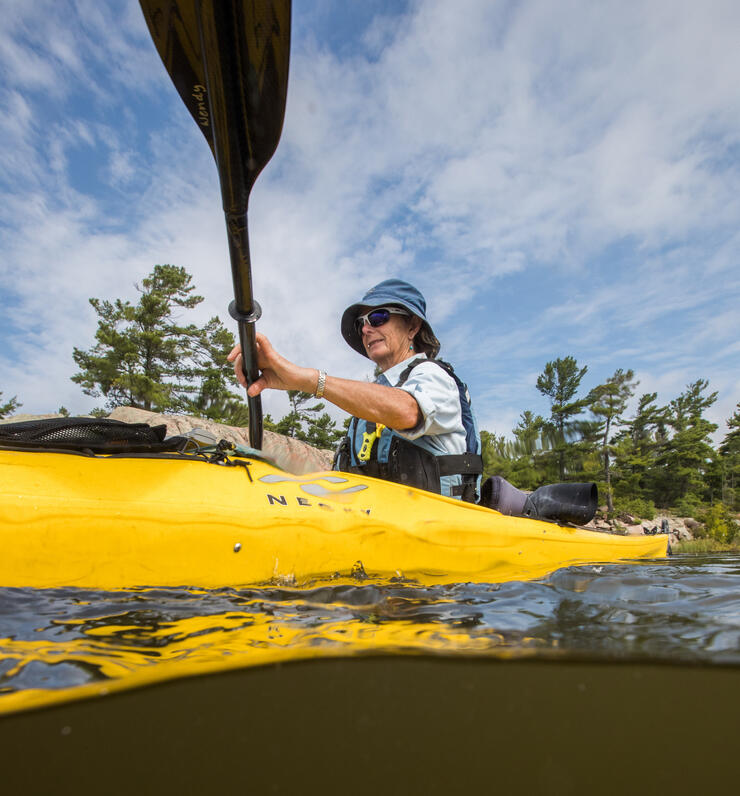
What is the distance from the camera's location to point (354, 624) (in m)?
1.36

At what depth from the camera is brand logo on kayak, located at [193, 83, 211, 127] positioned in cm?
223

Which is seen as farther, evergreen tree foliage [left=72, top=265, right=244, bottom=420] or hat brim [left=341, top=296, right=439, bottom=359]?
evergreen tree foliage [left=72, top=265, right=244, bottom=420]

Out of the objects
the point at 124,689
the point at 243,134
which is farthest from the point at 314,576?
the point at 243,134

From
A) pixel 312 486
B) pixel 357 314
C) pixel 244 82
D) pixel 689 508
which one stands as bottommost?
pixel 312 486

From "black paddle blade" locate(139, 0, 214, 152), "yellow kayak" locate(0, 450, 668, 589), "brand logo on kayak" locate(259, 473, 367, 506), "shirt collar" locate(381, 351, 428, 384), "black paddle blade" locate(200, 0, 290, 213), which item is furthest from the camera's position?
"shirt collar" locate(381, 351, 428, 384)

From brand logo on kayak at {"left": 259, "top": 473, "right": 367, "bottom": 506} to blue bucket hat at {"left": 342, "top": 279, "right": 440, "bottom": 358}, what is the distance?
149 cm

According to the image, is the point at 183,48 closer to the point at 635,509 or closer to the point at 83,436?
the point at 83,436

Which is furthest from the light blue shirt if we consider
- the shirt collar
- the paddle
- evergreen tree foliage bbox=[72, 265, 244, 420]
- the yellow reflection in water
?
evergreen tree foliage bbox=[72, 265, 244, 420]

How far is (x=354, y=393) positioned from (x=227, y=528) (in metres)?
1.02

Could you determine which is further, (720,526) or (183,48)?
(720,526)

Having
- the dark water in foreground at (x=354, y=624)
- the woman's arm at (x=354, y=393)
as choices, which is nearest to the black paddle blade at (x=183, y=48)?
the woman's arm at (x=354, y=393)

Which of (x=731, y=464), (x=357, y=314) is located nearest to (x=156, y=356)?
(x=357, y=314)

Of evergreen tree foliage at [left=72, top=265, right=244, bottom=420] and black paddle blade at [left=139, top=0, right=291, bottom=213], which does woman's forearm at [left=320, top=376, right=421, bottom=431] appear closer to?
black paddle blade at [left=139, top=0, right=291, bottom=213]

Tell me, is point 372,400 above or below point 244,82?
below
